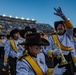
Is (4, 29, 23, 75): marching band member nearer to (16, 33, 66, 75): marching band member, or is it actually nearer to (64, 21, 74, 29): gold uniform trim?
(64, 21, 74, 29): gold uniform trim

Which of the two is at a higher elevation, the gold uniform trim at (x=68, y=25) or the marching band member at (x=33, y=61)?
the gold uniform trim at (x=68, y=25)

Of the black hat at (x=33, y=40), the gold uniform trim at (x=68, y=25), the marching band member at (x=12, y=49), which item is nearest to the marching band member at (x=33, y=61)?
the black hat at (x=33, y=40)

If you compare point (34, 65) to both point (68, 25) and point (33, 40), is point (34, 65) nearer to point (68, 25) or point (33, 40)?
point (33, 40)

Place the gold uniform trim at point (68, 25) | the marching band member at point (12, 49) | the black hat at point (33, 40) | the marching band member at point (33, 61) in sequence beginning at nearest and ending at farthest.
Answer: the marching band member at point (33, 61)
the black hat at point (33, 40)
the gold uniform trim at point (68, 25)
the marching band member at point (12, 49)

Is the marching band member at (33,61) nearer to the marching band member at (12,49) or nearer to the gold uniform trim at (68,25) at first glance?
the gold uniform trim at (68,25)

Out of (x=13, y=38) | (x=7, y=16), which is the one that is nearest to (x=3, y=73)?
(x=13, y=38)

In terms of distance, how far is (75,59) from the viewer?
787 centimetres

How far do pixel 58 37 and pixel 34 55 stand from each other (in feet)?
10.5

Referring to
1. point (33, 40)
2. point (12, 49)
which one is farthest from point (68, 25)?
point (12, 49)

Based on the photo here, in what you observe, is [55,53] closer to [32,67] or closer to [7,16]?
[32,67]

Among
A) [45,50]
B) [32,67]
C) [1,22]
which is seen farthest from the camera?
[1,22]

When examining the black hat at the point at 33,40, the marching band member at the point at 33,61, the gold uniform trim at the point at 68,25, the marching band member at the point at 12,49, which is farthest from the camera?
the marching band member at the point at 12,49

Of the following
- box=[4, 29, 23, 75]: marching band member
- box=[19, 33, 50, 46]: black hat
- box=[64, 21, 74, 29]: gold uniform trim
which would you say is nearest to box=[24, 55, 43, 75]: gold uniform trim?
box=[19, 33, 50, 46]: black hat

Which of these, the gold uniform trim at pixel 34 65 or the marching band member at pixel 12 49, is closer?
the gold uniform trim at pixel 34 65
